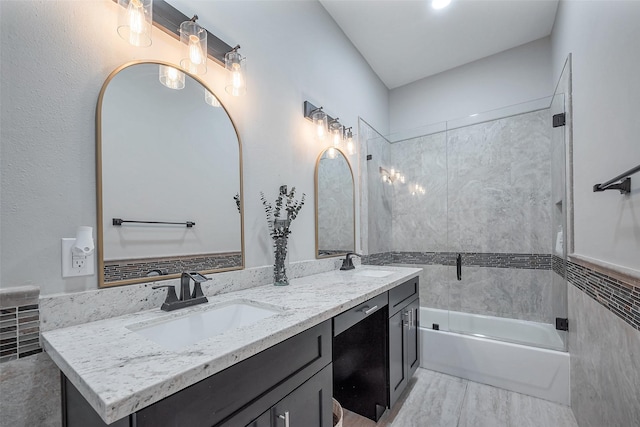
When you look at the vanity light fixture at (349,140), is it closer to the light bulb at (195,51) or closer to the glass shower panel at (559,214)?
the light bulb at (195,51)

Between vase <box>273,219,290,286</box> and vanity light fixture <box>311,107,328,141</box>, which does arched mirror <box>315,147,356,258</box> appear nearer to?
vanity light fixture <box>311,107,328,141</box>

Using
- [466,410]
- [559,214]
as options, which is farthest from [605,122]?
[466,410]

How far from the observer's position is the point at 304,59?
6.73 feet

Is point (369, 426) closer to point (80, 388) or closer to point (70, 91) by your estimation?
point (80, 388)

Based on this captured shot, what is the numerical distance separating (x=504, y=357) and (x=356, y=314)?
156cm

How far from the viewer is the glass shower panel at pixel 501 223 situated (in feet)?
8.55

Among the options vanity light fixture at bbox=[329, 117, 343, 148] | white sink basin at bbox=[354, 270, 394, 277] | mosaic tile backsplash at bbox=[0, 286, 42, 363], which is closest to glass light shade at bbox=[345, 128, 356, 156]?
vanity light fixture at bbox=[329, 117, 343, 148]

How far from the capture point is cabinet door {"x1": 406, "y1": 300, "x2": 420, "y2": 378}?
202cm

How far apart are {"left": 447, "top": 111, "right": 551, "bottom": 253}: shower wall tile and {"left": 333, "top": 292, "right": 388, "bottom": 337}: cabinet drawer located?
5.72 ft

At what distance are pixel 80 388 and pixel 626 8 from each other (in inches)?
79.5

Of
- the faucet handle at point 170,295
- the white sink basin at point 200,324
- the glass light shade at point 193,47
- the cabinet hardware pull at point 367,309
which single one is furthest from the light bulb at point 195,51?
the cabinet hardware pull at point 367,309

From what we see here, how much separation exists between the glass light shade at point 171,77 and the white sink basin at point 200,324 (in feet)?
3.15

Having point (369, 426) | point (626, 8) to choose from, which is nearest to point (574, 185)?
point (626, 8)

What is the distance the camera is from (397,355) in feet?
5.98
